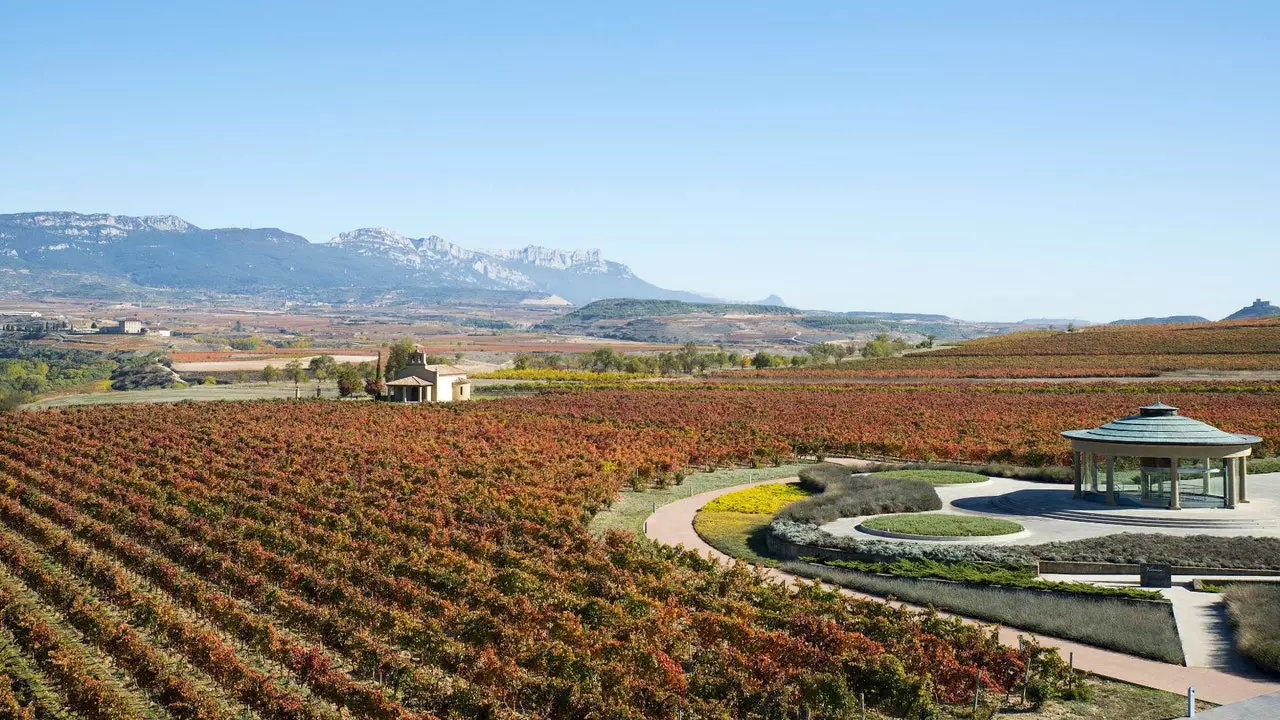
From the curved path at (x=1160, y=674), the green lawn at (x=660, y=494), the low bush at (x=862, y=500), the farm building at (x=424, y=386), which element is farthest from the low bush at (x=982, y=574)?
the farm building at (x=424, y=386)

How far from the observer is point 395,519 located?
30438 millimetres

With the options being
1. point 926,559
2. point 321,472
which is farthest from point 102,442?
point 926,559

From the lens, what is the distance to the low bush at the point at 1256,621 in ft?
60.4

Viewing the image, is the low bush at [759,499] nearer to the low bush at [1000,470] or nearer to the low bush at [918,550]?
the low bush at [1000,470]

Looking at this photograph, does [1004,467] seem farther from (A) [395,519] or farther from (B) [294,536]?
(B) [294,536]

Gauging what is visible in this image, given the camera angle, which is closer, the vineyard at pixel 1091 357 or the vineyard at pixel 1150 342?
the vineyard at pixel 1091 357

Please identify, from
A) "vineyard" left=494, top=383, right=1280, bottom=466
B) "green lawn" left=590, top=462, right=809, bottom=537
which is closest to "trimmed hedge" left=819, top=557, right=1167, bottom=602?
"green lawn" left=590, top=462, right=809, bottom=537

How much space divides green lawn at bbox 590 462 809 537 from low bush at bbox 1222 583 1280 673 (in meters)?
14.9

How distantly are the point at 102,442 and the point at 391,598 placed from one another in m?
28.9

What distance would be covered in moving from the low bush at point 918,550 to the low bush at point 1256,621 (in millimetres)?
4532

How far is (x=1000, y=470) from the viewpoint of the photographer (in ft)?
134

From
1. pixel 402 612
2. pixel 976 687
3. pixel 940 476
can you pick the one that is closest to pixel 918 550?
pixel 976 687

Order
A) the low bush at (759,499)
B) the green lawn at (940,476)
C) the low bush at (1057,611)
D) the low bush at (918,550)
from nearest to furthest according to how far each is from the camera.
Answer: the low bush at (1057,611), the low bush at (918,550), the low bush at (759,499), the green lawn at (940,476)

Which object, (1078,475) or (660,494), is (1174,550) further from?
(660,494)
